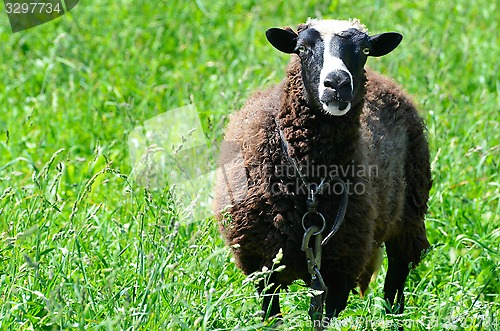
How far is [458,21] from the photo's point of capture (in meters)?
8.53

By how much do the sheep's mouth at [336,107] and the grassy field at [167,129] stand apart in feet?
2.49

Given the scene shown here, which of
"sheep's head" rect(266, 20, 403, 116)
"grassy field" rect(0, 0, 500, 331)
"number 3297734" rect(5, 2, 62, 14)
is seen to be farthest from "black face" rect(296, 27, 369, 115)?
"number 3297734" rect(5, 2, 62, 14)

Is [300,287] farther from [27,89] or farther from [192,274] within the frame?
[27,89]

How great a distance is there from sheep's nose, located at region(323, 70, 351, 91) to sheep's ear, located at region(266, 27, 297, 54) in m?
0.42

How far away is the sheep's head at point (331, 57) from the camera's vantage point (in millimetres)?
3791

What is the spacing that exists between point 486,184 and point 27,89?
370cm

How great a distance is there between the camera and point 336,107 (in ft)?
12.5

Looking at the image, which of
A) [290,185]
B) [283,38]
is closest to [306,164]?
[290,185]

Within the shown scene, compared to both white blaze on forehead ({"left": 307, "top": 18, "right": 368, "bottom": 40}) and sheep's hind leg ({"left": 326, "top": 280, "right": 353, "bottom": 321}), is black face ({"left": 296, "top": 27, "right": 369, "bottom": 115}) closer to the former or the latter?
white blaze on forehead ({"left": 307, "top": 18, "right": 368, "bottom": 40})

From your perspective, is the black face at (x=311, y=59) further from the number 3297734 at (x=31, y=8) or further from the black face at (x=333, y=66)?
the number 3297734 at (x=31, y=8)

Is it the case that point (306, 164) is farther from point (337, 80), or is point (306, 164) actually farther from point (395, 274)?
point (395, 274)

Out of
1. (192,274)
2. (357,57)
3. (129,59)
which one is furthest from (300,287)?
(129,59)

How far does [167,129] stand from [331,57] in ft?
7.82

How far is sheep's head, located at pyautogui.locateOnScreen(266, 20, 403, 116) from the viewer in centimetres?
379
